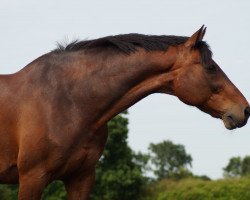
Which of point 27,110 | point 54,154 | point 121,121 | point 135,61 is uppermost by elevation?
point 121,121

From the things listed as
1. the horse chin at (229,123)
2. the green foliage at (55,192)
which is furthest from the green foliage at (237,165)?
the horse chin at (229,123)

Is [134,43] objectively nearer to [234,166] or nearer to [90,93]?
[90,93]

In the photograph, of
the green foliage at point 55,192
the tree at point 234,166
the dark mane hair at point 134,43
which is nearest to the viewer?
the dark mane hair at point 134,43

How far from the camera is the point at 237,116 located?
639 centimetres

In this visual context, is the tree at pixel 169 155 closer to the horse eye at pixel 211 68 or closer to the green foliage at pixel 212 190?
the green foliage at pixel 212 190

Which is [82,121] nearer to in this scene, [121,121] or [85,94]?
[85,94]

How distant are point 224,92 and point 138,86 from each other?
3.15ft

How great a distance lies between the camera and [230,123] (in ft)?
21.1

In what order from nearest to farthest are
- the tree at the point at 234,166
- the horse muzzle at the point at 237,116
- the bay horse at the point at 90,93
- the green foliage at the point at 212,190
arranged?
the bay horse at the point at 90,93 < the horse muzzle at the point at 237,116 < the green foliage at the point at 212,190 < the tree at the point at 234,166

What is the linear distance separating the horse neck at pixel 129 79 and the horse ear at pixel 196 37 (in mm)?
207

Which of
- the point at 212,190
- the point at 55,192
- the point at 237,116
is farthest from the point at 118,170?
the point at 237,116

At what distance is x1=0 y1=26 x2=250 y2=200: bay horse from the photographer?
627cm

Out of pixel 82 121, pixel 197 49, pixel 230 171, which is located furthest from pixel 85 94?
pixel 230 171

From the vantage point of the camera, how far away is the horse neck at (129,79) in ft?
21.3
